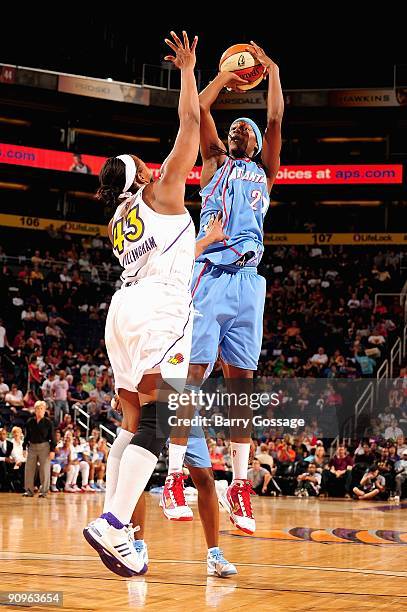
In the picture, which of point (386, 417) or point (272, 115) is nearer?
point (272, 115)

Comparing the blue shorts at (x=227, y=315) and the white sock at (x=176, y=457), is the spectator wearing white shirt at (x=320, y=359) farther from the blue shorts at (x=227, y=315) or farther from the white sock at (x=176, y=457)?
the white sock at (x=176, y=457)

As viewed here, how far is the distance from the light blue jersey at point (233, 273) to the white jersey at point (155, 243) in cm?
102

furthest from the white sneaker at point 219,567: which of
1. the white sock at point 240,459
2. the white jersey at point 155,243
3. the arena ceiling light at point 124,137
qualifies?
the arena ceiling light at point 124,137

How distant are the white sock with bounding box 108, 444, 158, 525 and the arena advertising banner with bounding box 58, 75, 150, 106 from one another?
78.1 feet

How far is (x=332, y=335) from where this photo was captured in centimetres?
2305

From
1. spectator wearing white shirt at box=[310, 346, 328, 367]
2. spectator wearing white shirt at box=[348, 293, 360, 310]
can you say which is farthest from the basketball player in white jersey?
spectator wearing white shirt at box=[348, 293, 360, 310]

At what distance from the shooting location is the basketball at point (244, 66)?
595 centimetres

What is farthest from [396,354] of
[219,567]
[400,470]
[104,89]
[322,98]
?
[219,567]

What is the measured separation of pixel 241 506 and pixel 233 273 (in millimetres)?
1603

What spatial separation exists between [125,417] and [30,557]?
6.02 feet

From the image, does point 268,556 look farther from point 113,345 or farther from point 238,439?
point 113,345

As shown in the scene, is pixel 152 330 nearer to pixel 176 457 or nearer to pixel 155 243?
pixel 155 243

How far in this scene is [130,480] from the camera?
432cm

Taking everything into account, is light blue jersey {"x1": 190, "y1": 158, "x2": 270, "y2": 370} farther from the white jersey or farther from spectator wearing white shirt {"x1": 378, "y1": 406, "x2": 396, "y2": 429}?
spectator wearing white shirt {"x1": 378, "y1": 406, "x2": 396, "y2": 429}
